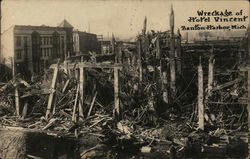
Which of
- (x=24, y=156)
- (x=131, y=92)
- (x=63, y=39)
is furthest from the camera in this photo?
(x=63, y=39)

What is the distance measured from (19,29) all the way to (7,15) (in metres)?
9.92

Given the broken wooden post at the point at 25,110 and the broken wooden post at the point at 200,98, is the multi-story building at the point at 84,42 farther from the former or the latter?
the broken wooden post at the point at 200,98

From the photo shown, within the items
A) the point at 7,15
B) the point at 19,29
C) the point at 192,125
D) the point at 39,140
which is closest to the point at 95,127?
the point at 39,140

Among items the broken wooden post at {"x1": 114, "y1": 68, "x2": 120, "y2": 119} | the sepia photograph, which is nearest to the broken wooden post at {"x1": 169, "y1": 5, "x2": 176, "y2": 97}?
the sepia photograph

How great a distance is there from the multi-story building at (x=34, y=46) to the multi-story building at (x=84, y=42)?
0.59 meters

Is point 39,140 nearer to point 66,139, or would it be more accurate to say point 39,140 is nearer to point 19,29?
point 66,139

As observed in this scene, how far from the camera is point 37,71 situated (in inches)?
846

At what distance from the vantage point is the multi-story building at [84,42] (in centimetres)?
2532

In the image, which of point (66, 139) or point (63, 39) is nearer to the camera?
point (66, 139)

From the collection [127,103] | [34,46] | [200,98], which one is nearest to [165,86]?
[127,103]

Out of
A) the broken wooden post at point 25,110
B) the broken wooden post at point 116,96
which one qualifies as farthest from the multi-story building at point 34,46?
the broken wooden post at point 116,96

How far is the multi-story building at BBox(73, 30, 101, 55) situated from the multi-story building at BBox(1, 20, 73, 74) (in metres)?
0.59

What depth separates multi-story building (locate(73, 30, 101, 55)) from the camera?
25.3 meters

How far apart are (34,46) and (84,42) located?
5.67 metres
